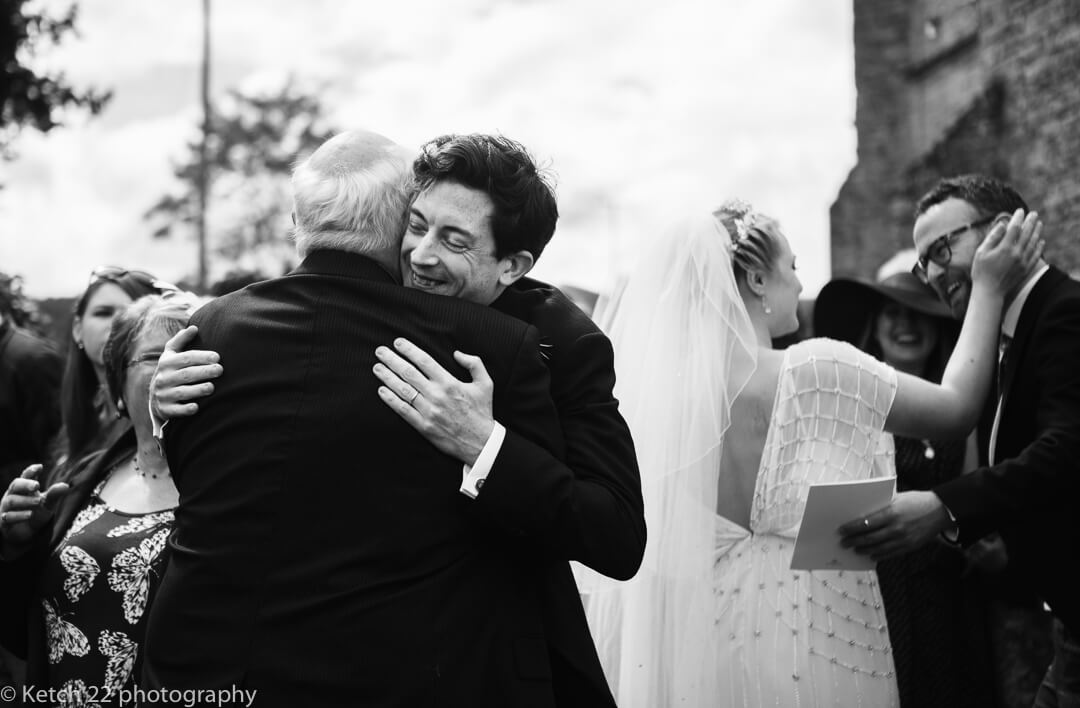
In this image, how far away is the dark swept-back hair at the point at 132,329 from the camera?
3.35 m

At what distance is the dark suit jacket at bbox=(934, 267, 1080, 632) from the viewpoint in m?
3.31

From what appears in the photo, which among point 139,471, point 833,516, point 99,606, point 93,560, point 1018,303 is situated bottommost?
point 99,606

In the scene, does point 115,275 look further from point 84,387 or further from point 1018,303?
point 1018,303

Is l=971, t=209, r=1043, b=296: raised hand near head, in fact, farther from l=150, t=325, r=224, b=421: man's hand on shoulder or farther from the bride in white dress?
l=150, t=325, r=224, b=421: man's hand on shoulder

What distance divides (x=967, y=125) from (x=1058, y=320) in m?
12.8

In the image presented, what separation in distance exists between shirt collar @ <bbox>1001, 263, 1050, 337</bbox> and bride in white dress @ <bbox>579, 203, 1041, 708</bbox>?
131 millimetres

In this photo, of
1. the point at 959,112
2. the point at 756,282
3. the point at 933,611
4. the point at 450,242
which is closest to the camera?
the point at 450,242

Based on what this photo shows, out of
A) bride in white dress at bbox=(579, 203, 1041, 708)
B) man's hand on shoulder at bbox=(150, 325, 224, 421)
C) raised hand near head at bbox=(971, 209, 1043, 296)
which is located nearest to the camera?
man's hand on shoulder at bbox=(150, 325, 224, 421)

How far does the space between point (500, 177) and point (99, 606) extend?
5.73 ft

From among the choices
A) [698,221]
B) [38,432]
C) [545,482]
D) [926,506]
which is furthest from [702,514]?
[38,432]

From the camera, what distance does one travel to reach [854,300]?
4965 millimetres

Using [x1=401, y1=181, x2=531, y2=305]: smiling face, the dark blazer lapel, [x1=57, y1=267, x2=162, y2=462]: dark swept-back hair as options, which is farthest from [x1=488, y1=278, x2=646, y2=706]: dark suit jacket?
[x1=57, y1=267, x2=162, y2=462]: dark swept-back hair

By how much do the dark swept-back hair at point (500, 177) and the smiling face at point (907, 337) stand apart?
283 cm

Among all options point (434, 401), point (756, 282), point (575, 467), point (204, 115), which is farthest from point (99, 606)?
point (204, 115)
